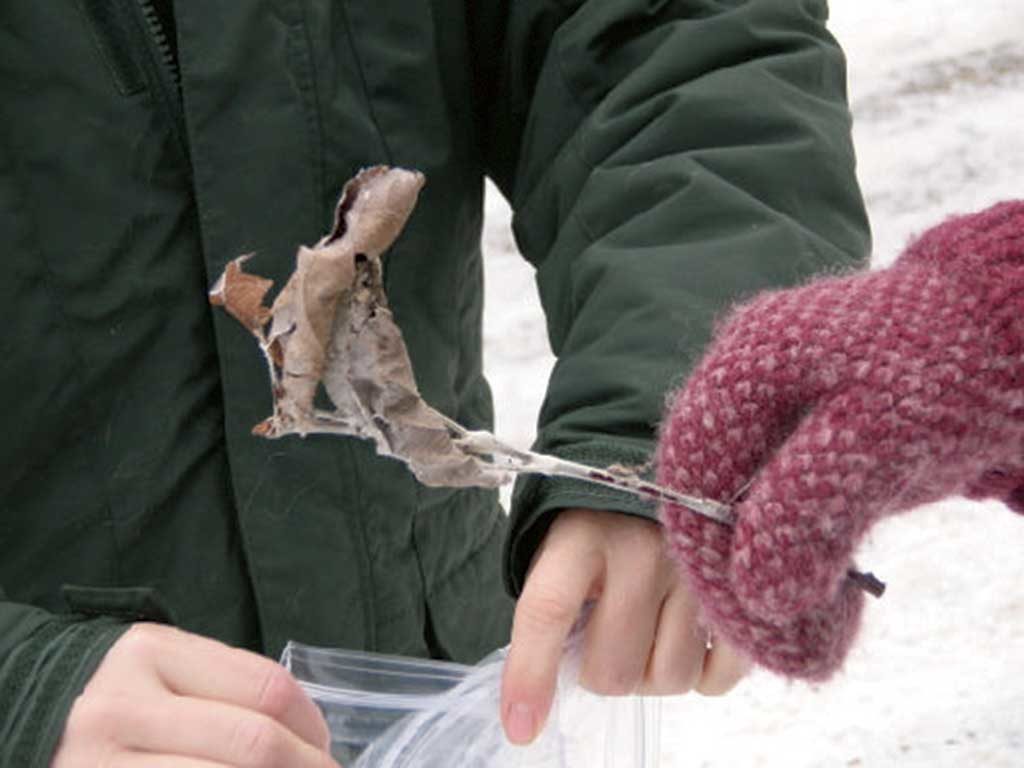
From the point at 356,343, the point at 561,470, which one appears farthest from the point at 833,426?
the point at 356,343

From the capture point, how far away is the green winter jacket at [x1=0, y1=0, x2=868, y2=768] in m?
0.96

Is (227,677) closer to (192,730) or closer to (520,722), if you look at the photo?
(192,730)

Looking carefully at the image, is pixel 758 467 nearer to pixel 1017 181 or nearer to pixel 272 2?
pixel 272 2

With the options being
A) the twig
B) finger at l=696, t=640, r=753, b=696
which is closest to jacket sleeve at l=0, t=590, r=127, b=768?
the twig

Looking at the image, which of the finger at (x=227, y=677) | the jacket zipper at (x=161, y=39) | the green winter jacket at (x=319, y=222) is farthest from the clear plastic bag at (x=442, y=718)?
the jacket zipper at (x=161, y=39)

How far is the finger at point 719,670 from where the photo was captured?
2.81ft

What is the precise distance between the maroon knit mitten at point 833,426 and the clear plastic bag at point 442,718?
300 mm

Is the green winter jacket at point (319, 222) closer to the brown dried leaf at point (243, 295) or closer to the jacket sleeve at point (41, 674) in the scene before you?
the jacket sleeve at point (41, 674)

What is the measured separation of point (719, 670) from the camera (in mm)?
867

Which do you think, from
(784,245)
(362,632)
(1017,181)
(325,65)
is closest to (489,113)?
(325,65)

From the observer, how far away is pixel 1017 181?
271 cm

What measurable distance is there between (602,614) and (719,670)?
0.10 m

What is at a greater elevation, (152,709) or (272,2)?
(272,2)

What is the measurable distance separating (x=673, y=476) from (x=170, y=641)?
0.31 m
